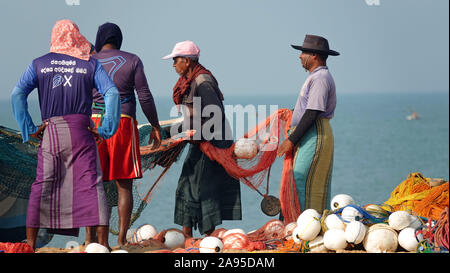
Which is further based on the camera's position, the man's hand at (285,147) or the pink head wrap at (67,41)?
the man's hand at (285,147)

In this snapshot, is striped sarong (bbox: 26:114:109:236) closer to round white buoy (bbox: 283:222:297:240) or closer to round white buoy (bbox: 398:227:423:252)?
round white buoy (bbox: 283:222:297:240)

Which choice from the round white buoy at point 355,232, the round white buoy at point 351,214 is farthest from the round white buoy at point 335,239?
the round white buoy at point 351,214

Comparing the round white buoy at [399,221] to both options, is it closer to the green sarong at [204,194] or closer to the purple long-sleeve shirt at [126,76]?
the green sarong at [204,194]

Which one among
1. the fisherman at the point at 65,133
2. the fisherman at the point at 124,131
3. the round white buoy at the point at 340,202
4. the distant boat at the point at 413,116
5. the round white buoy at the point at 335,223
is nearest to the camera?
the fisherman at the point at 65,133

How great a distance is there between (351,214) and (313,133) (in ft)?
4.29

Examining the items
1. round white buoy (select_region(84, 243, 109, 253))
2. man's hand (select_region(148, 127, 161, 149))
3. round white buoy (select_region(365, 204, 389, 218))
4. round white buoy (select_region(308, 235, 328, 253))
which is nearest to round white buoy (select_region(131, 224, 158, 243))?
man's hand (select_region(148, 127, 161, 149))

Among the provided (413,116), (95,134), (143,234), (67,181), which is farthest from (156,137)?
(413,116)

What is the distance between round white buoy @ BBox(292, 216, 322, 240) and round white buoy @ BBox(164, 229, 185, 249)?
4.32 feet

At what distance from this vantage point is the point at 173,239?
9.70 meters

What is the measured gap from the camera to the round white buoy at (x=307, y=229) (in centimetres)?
884

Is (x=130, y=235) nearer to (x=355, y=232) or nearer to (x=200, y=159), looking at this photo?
(x=200, y=159)

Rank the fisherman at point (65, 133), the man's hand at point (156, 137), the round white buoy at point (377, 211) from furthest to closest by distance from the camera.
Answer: the man's hand at point (156, 137), the round white buoy at point (377, 211), the fisherman at point (65, 133)

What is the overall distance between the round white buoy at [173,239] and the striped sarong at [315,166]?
125 cm
